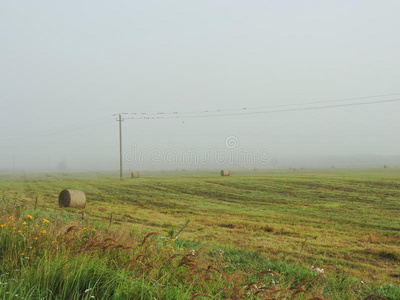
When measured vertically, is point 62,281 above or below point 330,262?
above

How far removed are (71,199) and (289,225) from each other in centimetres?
1412

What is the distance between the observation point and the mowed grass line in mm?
11633

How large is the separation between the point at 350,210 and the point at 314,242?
10.2 m

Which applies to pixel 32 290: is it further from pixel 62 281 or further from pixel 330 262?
pixel 330 262

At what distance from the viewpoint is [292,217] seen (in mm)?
19672

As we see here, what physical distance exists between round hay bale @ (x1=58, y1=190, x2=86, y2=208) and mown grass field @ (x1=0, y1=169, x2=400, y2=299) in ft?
4.27

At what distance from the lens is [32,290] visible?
3830mm

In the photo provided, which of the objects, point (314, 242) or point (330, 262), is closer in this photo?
point (330, 262)

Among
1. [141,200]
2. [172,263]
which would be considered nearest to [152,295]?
[172,263]

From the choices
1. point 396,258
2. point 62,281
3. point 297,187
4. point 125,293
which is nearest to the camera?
point 125,293

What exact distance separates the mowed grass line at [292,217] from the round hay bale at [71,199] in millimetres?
813

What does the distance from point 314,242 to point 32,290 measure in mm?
11317

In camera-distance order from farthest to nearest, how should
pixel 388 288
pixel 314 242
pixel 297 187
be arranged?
pixel 297 187 → pixel 314 242 → pixel 388 288

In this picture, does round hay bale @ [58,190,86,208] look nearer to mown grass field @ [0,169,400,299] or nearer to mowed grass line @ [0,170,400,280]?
mowed grass line @ [0,170,400,280]
